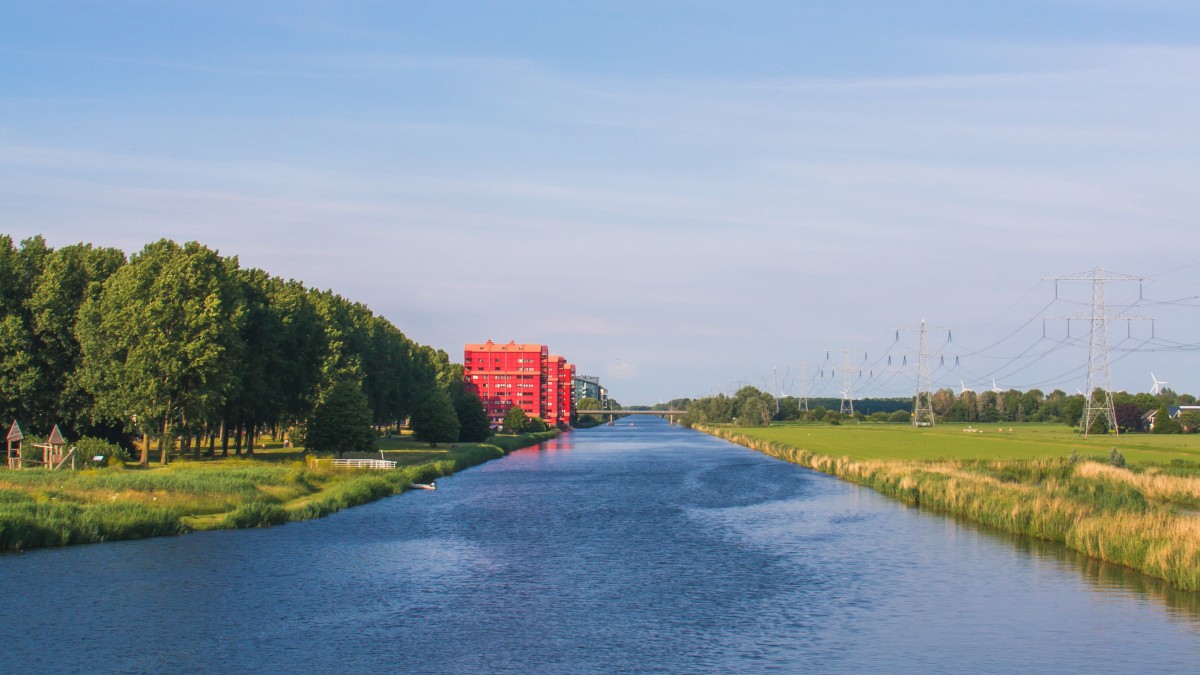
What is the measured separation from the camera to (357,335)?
4222 inches

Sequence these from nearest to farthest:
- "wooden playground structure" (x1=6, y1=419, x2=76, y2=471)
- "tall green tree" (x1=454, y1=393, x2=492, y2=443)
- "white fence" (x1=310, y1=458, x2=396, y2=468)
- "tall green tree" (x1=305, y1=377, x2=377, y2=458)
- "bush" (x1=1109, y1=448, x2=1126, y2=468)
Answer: "wooden playground structure" (x1=6, y1=419, x2=76, y2=471), "bush" (x1=1109, y1=448, x2=1126, y2=468), "white fence" (x1=310, y1=458, x2=396, y2=468), "tall green tree" (x1=305, y1=377, x2=377, y2=458), "tall green tree" (x1=454, y1=393, x2=492, y2=443)

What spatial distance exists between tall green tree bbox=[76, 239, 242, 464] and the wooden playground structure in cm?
444

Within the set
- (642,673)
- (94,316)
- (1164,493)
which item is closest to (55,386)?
(94,316)

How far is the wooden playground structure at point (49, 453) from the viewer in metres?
60.3

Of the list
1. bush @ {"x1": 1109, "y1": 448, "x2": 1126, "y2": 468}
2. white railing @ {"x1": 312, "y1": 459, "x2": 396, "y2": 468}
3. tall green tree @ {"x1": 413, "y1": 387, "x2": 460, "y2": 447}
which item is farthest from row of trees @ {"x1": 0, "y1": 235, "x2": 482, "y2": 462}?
bush @ {"x1": 1109, "y1": 448, "x2": 1126, "y2": 468}

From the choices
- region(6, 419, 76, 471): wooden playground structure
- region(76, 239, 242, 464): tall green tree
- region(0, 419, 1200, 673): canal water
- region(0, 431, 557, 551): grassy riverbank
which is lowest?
region(0, 419, 1200, 673): canal water

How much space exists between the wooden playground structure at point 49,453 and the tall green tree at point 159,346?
4.44 metres

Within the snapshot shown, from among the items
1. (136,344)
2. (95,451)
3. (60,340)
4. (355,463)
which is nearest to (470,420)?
(355,463)

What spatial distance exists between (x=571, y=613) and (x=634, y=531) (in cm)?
1849

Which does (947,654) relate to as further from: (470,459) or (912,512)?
(470,459)

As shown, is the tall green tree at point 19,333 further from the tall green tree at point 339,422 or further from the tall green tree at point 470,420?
the tall green tree at point 470,420

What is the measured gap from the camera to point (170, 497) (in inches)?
1948

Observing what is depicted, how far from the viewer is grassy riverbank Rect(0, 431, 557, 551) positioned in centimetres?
4081

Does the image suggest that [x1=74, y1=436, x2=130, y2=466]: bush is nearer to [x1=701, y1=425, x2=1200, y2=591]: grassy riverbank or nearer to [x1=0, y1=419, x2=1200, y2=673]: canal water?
[x1=0, y1=419, x2=1200, y2=673]: canal water
